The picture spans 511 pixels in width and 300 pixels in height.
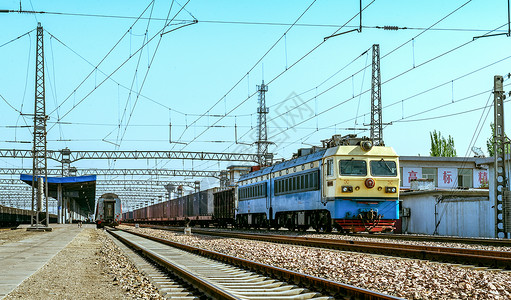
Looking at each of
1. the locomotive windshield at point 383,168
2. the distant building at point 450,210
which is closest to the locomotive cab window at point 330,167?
the locomotive windshield at point 383,168

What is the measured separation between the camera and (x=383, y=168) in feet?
75.8

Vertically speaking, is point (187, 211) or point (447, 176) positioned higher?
point (447, 176)

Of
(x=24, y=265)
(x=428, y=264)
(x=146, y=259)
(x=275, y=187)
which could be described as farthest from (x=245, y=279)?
(x=275, y=187)

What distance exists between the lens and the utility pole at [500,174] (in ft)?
73.4

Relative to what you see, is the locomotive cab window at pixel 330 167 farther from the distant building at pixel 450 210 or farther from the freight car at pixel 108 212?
the freight car at pixel 108 212

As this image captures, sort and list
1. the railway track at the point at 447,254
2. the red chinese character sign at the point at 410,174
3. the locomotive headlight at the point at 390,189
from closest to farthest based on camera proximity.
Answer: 1. the railway track at the point at 447,254
2. the locomotive headlight at the point at 390,189
3. the red chinese character sign at the point at 410,174

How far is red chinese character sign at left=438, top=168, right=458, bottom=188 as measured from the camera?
52000 mm

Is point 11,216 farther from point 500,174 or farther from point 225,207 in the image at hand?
point 500,174

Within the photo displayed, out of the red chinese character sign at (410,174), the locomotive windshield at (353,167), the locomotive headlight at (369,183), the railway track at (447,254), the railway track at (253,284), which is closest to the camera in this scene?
the railway track at (253,284)

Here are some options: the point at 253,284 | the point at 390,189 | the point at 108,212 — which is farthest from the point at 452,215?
the point at 108,212

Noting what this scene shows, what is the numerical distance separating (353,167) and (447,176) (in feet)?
107

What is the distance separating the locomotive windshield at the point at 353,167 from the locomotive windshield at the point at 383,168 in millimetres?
365

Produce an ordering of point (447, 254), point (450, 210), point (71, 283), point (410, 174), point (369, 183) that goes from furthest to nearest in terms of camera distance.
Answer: point (410, 174) → point (450, 210) → point (369, 183) → point (447, 254) → point (71, 283)

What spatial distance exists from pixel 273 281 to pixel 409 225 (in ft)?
77.4
